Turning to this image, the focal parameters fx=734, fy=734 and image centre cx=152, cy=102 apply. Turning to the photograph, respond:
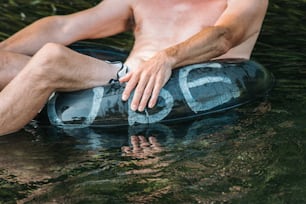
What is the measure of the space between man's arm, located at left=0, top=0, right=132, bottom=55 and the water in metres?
0.74

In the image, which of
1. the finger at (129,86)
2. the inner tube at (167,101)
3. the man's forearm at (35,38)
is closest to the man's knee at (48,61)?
the inner tube at (167,101)

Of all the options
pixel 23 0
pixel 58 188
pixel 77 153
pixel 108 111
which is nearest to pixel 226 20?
pixel 108 111

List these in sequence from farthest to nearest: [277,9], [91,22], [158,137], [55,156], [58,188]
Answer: [277,9] < [91,22] < [158,137] < [55,156] < [58,188]

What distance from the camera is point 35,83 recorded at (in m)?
3.38

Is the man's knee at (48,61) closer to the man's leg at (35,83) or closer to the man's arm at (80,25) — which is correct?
the man's leg at (35,83)

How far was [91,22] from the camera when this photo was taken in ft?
14.1

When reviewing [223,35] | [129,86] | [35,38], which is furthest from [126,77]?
[35,38]

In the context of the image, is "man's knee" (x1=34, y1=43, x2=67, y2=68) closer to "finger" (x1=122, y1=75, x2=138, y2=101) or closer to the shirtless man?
the shirtless man

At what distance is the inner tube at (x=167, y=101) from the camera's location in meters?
3.53

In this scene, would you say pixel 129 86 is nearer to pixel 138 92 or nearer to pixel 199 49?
pixel 138 92

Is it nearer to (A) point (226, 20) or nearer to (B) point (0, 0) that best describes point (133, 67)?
(A) point (226, 20)

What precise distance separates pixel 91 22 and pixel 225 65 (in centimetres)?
96

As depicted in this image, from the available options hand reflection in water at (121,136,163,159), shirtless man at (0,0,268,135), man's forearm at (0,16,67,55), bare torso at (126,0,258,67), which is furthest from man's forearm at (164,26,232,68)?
man's forearm at (0,16,67,55)

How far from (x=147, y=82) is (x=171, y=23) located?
669 millimetres
